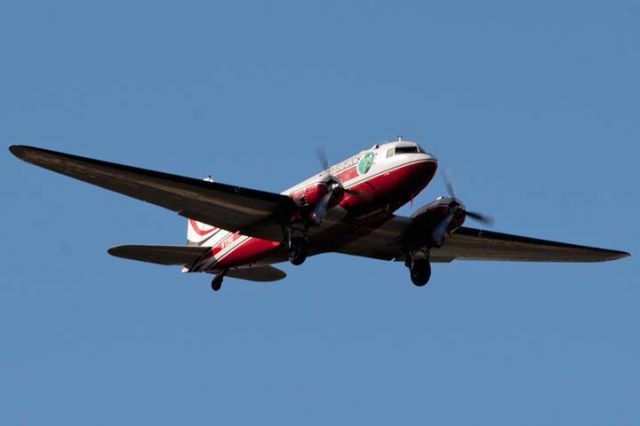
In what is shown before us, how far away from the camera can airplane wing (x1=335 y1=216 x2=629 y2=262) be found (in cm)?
4544

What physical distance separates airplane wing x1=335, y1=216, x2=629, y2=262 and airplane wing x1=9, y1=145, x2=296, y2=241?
4073 millimetres

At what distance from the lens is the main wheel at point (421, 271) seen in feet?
151

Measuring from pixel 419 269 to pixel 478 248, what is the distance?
4341 millimetres

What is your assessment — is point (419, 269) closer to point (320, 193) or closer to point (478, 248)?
point (478, 248)

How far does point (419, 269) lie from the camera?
151 ft

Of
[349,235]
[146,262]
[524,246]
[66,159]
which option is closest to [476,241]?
[524,246]

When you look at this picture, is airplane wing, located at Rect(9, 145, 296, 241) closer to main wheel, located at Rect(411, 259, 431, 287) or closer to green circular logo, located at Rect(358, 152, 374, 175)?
green circular logo, located at Rect(358, 152, 374, 175)

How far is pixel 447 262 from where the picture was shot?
50844 mm

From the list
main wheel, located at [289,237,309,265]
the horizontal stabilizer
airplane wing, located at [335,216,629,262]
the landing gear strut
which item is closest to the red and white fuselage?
the landing gear strut

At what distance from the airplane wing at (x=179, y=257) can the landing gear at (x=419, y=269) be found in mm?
6101

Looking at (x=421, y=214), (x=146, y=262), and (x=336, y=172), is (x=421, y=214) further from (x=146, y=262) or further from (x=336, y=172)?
(x=146, y=262)

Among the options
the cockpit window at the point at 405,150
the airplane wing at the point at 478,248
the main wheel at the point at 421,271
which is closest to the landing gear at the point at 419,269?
the main wheel at the point at 421,271

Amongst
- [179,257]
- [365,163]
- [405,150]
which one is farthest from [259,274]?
[405,150]

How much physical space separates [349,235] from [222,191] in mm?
5670
